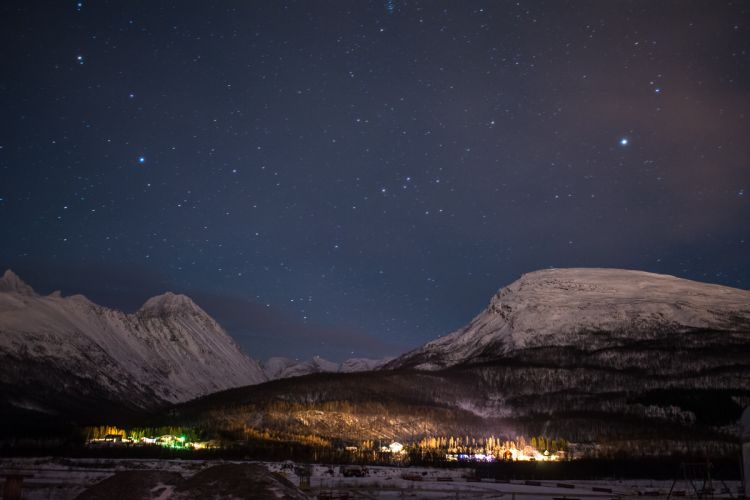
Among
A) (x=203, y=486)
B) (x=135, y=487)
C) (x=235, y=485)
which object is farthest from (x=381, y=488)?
(x=135, y=487)

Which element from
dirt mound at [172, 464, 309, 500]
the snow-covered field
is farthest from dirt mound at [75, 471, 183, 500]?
dirt mound at [172, 464, 309, 500]

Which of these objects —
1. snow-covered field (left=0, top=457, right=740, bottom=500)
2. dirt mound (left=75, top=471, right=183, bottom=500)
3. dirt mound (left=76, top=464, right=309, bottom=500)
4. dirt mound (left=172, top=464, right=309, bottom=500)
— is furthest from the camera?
snow-covered field (left=0, top=457, right=740, bottom=500)

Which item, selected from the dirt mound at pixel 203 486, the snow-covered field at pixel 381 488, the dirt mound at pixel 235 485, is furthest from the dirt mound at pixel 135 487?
the dirt mound at pixel 235 485

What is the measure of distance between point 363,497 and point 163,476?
40.6 m

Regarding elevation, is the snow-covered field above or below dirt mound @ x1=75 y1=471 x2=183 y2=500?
below

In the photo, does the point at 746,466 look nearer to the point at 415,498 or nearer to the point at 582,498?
the point at 582,498

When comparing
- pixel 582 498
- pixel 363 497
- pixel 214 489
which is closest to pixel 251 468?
pixel 214 489

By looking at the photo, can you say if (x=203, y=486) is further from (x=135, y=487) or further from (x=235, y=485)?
(x=135, y=487)

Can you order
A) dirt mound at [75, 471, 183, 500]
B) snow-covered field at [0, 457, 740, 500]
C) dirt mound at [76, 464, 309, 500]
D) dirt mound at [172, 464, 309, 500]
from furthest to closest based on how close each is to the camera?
1. snow-covered field at [0, 457, 740, 500]
2. dirt mound at [75, 471, 183, 500]
3. dirt mound at [76, 464, 309, 500]
4. dirt mound at [172, 464, 309, 500]

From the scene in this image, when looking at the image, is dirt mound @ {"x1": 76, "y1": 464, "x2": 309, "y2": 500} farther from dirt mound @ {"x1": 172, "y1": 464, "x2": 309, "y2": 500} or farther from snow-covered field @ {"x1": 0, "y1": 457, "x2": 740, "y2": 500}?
snow-covered field @ {"x1": 0, "y1": 457, "x2": 740, "y2": 500}

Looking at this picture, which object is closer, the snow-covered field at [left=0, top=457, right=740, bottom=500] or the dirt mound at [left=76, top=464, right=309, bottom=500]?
the dirt mound at [left=76, top=464, right=309, bottom=500]

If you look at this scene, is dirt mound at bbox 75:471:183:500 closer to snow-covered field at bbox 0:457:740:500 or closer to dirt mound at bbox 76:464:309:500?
dirt mound at bbox 76:464:309:500

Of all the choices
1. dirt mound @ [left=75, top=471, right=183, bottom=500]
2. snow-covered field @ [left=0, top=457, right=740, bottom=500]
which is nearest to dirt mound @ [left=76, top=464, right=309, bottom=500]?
dirt mound @ [left=75, top=471, right=183, bottom=500]

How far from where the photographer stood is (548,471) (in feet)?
653
